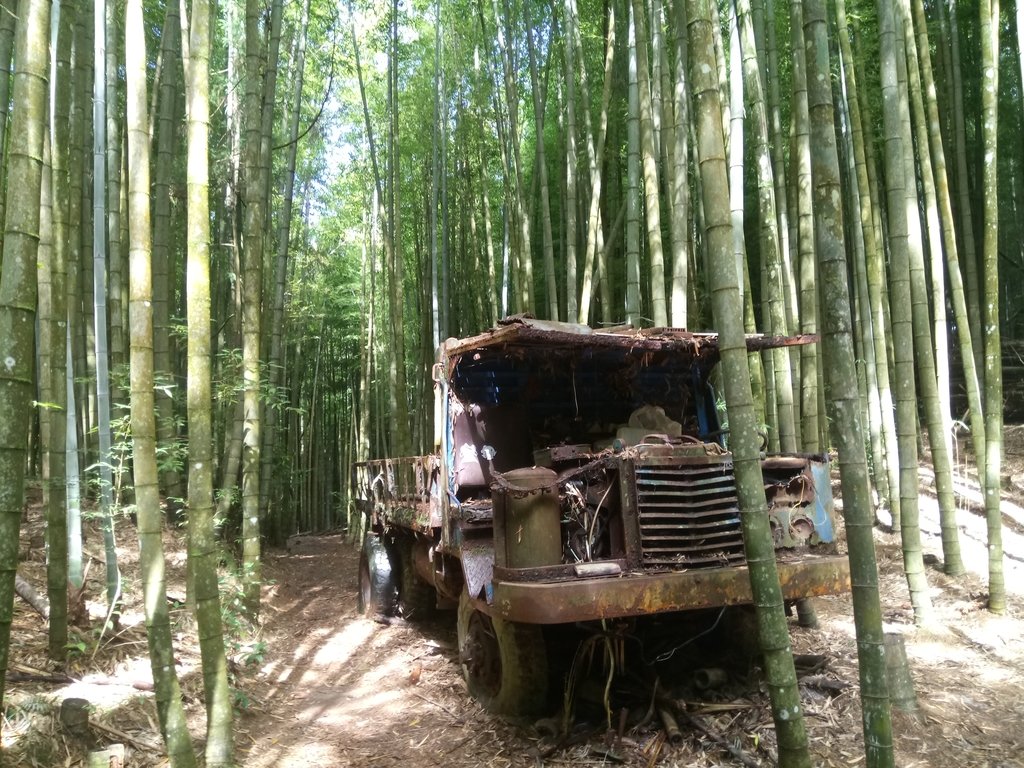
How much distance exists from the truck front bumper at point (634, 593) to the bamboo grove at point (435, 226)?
99 centimetres

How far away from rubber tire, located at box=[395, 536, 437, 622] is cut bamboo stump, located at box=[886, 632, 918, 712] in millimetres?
Result: 3630

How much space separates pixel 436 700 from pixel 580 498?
1.71 m

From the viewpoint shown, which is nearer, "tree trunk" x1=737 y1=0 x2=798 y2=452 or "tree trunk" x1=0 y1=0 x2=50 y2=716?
"tree trunk" x1=0 y1=0 x2=50 y2=716

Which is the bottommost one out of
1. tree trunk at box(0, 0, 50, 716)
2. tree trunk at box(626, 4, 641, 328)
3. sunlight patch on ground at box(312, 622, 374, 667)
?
sunlight patch on ground at box(312, 622, 374, 667)

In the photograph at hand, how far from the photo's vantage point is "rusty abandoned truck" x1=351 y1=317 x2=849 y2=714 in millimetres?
3107

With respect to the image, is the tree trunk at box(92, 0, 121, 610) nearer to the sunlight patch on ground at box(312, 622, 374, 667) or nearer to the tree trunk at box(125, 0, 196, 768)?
the tree trunk at box(125, 0, 196, 768)

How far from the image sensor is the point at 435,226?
8953 millimetres

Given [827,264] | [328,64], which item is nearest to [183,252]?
[328,64]

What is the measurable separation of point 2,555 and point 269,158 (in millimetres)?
A: 3908

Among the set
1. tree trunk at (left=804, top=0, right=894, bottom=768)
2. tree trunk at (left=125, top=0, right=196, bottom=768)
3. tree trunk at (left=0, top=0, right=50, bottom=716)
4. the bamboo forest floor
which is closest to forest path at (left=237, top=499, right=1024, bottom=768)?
the bamboo forest floor

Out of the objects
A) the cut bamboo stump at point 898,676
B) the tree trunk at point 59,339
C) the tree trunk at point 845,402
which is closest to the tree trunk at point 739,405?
the tree trunk at point 845,402

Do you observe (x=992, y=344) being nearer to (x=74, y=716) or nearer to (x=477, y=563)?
(x=477, y=563)

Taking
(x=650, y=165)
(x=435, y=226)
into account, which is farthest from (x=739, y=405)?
(x=435, y=226)

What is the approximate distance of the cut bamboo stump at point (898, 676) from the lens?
3.17m
